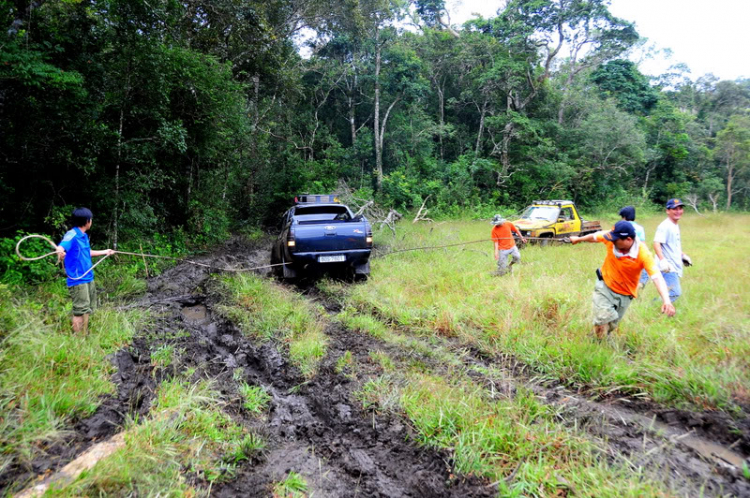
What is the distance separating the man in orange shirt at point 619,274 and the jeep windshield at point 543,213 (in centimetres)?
844

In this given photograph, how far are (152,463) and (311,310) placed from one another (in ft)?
12.5

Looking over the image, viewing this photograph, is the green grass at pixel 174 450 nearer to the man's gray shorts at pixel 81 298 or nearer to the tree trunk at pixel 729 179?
the man's gray shorts at pixel 81 298

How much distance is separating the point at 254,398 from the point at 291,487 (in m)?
1.19

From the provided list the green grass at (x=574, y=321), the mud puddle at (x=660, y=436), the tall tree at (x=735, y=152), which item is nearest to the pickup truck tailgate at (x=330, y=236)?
the green grass at (x=574, y=321)

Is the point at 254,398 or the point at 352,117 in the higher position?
the point at 352,117

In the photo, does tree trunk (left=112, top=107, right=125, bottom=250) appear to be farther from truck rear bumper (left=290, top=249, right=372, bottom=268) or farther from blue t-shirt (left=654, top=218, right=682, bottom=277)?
blue t-shirt (left=654, top=218, right=682, bottom=277)

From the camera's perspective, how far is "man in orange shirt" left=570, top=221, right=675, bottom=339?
152 inches

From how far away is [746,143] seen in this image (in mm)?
27719

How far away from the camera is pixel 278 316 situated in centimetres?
563

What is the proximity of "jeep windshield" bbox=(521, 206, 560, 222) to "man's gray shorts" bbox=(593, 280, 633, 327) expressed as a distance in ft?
27.9

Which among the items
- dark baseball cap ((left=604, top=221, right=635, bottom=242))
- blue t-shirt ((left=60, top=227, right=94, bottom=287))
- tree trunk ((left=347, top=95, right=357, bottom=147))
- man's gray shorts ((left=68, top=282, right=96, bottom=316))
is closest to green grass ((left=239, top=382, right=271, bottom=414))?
man's gray shorts ((left=68, top=282, right=96, bottom=316))

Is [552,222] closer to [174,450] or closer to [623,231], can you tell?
[623,231]

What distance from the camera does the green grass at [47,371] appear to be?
259cm

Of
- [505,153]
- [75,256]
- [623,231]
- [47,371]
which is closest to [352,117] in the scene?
[505,153]
